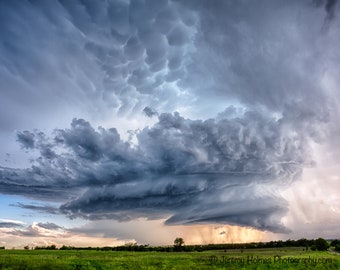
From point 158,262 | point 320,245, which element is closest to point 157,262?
point 158,262

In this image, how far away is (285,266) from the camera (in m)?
67.4

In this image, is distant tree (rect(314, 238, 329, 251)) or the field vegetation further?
distant tree (rect(314, 238, 329, 251))

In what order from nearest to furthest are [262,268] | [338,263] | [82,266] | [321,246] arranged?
[82,266] → [262,268] → [338,263] → [321,246]

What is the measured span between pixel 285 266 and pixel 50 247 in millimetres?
149327

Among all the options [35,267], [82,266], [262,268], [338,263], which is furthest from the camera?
[338,263]

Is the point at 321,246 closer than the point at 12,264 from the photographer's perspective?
No

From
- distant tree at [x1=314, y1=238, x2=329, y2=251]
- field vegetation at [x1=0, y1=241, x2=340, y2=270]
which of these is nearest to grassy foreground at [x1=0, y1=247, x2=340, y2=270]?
field vegetation at [x1=0, y1=241, x2=340, y2=270]

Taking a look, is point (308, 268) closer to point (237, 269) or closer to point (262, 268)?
point (262, 268)

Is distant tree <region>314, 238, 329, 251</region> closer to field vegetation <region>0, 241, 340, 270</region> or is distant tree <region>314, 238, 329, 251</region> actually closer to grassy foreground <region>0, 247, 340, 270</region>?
field vegetation <region>0, 241, 340, 270</region>

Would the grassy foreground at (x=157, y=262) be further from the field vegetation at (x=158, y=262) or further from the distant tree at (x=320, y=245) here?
the distant tree at (x=320, y=245)

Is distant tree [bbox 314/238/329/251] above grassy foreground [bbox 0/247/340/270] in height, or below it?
above

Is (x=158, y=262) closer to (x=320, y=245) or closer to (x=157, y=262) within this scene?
(x=157, y=262)

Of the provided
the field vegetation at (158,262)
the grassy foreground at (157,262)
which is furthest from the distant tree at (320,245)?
the grassy foreground at (157,262)

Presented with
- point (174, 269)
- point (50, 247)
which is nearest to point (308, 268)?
point (174, 269)
